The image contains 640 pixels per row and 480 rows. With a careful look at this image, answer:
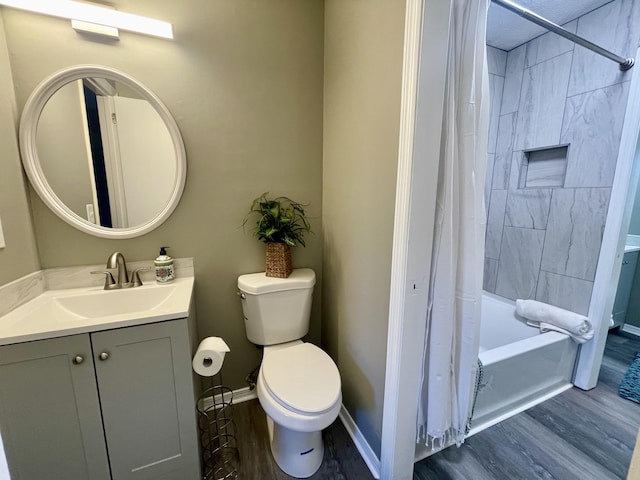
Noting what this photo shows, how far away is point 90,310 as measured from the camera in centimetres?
118

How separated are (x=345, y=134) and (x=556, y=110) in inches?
69.4

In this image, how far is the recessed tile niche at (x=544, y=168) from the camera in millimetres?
1965

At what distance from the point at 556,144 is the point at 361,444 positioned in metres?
2.43

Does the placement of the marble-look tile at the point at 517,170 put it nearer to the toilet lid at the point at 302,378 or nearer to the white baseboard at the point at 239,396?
the toilet lid at the point at 302,378

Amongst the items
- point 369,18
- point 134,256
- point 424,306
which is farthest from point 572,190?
point 134,256

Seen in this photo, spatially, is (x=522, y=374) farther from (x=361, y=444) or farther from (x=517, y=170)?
(x=517, y=170)

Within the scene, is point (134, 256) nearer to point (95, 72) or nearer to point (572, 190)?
point (95, 72)

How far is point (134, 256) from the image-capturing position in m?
1.33

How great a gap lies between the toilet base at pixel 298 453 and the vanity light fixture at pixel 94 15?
6.30 ft

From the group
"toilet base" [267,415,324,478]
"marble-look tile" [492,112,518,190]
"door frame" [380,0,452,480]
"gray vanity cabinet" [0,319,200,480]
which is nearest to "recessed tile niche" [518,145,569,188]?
"marble-look tile" [492,112,518,190]

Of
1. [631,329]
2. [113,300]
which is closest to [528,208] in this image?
Result: [631,329]

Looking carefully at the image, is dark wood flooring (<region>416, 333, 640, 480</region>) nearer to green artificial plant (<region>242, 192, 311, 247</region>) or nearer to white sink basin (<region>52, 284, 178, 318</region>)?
green artificial plant (<region>242, 192, 311, 247</region>)

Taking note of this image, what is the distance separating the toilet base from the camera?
3.92 feet

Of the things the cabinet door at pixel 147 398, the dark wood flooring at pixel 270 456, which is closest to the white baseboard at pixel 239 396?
the dark wood flooring at pixel 270 456
